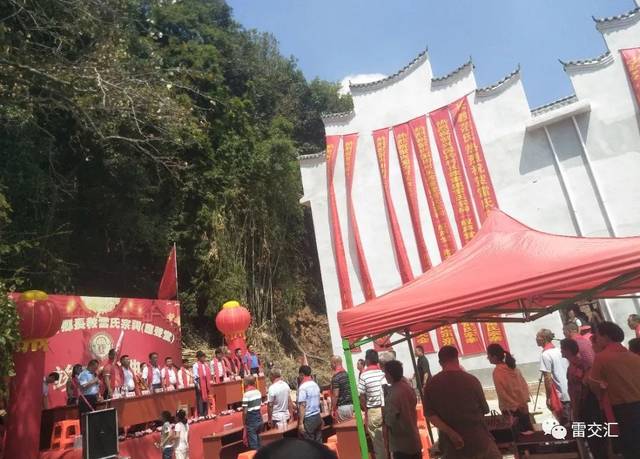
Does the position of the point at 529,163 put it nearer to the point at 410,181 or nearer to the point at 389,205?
the point at 410,181

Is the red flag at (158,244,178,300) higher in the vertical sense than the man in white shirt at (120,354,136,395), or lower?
higher

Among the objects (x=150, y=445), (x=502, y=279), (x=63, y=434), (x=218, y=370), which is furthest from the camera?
(x=218, y=370)

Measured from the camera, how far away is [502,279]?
3459 millimetres

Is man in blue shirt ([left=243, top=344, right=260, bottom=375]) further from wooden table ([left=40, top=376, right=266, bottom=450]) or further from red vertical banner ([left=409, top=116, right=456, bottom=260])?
red vertical banner ([left=409, top=116, right=456, bottom=260])

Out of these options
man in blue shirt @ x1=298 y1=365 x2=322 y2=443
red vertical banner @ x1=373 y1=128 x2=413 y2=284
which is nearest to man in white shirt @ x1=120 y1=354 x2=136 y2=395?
man in blue shirt @ x1=298 y1=365 x2=322 y2=443

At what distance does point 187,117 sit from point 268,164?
725 centimetres

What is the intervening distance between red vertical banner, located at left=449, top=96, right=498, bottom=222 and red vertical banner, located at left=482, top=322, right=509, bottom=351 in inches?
94.6

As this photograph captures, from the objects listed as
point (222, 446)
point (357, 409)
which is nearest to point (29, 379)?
point (222, 446)

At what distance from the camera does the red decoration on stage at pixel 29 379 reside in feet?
19.3

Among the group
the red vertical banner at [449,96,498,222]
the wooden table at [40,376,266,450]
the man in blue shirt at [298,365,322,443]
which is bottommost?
the man in blue shirt at [298,365,322,443]

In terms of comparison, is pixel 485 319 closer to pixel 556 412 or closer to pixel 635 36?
pixel 556 412

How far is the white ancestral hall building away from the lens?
977 cm

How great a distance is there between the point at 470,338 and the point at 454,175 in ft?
12.7

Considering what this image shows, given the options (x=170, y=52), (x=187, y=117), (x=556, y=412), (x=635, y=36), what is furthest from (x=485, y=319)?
(x=170, y=52)
